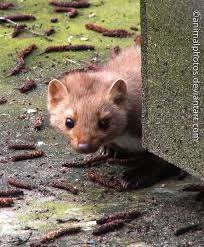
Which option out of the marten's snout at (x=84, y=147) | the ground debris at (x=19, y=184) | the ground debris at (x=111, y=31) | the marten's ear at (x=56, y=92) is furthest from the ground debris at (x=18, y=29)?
the marten's snout at (x=84, y=147)

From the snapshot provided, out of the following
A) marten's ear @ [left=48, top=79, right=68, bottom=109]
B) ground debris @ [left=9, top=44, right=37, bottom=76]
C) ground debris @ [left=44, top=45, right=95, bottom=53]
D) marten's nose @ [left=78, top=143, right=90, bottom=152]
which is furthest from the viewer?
ground debris @ [left=44, top=45, right=95, bottom=53]

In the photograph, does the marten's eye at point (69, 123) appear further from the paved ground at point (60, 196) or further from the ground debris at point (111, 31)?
the ground debris at point (111, 31)

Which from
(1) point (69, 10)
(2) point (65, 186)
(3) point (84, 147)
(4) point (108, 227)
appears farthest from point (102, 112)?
(1) point (69, 10)

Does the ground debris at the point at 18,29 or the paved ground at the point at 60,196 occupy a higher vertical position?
the ground debris at the point at 18,29

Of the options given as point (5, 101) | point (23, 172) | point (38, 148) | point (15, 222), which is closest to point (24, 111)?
point (5, 101)

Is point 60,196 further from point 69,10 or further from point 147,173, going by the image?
point 69,10

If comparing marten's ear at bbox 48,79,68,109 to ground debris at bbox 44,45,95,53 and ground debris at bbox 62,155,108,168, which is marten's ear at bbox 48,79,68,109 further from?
ground debris at bbox 44,45,95,53

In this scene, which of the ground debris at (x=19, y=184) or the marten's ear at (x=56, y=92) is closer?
the ground debris at (x=19, y=184)

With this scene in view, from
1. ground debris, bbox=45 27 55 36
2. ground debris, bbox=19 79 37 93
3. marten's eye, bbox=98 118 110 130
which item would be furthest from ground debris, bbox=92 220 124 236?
ground debris, bbox=45 27 55 36
